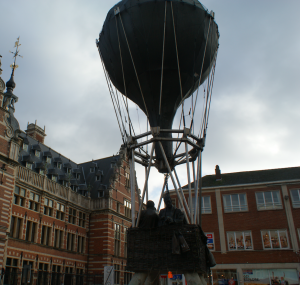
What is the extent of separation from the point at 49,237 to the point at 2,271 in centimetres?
894

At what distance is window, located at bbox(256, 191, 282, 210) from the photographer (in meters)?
26.8

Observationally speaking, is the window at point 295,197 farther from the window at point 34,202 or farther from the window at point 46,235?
the window at point 34,202

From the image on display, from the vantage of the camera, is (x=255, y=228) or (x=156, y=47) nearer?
(x=156, y=47)

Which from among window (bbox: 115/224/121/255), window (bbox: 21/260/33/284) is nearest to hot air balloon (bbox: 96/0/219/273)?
window (bbox: 21/260/33/284)

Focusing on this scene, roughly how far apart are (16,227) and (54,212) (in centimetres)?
534

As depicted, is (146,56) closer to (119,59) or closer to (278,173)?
(119,59)

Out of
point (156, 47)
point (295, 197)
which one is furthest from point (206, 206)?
point (156, 47)

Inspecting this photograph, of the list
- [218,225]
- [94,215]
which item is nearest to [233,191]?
[218,225]

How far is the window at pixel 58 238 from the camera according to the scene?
3010 centimetres

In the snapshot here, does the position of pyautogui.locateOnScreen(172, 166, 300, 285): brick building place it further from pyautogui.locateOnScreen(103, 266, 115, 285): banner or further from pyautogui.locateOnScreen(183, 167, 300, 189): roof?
pyautogui.locateOnScreen(103, 266, 115, 285): banner

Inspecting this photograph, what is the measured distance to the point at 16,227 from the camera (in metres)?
25.4

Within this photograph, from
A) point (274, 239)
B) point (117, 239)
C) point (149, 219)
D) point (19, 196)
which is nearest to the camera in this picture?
point (149, 219)

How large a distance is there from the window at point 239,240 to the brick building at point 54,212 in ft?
39.5

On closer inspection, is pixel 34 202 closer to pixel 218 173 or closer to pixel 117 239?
pixel 117 239
